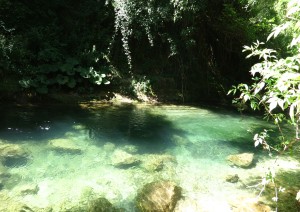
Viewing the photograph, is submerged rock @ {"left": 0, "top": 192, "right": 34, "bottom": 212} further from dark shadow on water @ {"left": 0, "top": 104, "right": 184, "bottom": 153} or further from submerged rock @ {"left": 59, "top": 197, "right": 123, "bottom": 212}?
dark shadow on water @ {"left": 0, "top": 104, "right": 184, "bottom": 153}

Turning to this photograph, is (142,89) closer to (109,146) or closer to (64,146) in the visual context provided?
(109,146)

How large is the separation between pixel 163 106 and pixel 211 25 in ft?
12.0

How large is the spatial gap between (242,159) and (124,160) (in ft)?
7.62

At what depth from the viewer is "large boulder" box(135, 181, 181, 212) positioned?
4184 millimetres

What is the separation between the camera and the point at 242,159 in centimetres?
598

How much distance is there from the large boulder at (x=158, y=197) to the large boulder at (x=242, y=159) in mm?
1696

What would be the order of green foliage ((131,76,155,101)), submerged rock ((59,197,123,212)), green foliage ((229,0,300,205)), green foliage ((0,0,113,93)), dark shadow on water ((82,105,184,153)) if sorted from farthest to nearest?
1. green foliage ((131,76,155,101))
2. green foliage ((0,0,113,93))
3. dark shadow on water ((82,105,184,153))
4. submerged rock ((59,197,123,212))
5. green foliage ((229,0,300,205))

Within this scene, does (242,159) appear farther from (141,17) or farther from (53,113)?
(141,17)

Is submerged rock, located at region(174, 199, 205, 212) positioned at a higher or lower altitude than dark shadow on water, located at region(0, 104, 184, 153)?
lower

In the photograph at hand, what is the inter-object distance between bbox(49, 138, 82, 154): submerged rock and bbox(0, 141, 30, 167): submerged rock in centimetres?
56

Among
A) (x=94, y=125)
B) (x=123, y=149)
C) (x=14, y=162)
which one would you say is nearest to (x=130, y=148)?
(x=123, y=149)

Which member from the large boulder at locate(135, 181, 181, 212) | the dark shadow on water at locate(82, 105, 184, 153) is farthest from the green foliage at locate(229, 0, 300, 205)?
the dark shadow on water at locate(82, 105, 184, 153)

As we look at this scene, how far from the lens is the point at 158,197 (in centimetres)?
436

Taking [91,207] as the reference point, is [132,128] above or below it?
above
